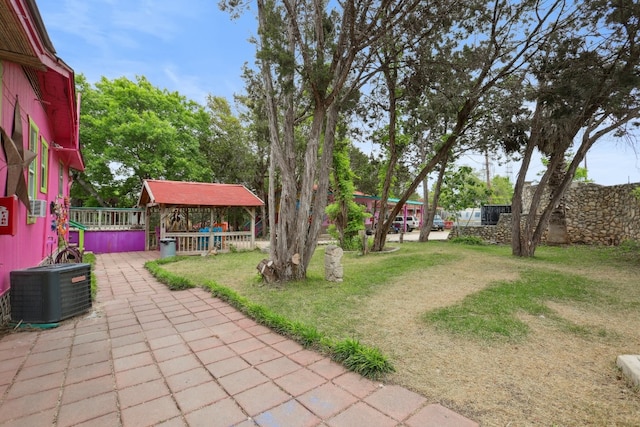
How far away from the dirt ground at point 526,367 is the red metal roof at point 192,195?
8.96 metres

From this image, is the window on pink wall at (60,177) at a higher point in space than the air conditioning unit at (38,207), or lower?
higher

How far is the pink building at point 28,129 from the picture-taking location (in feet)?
9.70

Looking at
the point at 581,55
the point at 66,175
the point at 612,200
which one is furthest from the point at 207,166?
the point at 612,200

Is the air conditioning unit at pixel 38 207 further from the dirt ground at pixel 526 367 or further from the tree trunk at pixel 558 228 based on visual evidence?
the tree trunk at pixel 558 228

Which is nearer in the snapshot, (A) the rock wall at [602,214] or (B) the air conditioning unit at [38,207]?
(B) the air conditioning unit at [38,207]

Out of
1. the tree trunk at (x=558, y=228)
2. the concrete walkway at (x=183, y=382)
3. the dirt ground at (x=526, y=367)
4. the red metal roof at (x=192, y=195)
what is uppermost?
the red metal roof at (x=192, y=195)

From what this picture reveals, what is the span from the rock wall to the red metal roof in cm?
1488

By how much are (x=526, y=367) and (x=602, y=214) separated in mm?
15108

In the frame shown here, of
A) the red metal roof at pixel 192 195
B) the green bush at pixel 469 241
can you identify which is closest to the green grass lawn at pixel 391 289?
the red metal roof at pixel 192 195

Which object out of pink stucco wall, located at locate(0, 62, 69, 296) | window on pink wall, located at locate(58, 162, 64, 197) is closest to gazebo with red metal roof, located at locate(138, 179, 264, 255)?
window on pink wall, located at locate(58, 162, 64, 197)

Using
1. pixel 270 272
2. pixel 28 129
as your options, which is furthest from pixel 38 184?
pixel 270 272

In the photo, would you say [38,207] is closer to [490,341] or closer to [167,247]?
[167,247]

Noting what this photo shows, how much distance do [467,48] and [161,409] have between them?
982 centimetres

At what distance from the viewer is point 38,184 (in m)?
5.67
